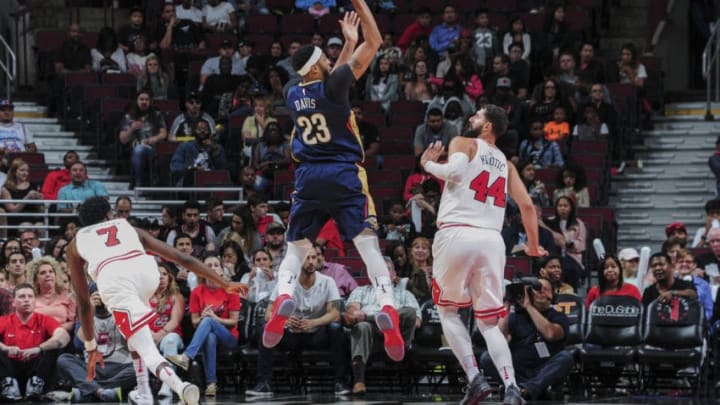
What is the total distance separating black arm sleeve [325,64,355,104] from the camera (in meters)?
11.8

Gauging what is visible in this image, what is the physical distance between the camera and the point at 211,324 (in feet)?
51.1

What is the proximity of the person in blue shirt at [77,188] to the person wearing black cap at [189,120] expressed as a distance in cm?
168

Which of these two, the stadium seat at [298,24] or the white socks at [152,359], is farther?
the stadium seat at [298,24]

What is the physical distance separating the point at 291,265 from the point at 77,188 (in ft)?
24.9

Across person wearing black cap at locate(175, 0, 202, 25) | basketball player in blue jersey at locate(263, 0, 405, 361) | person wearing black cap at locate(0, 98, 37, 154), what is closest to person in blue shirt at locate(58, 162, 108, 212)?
person wearing black cap at locate(0, 98, 37, 154)

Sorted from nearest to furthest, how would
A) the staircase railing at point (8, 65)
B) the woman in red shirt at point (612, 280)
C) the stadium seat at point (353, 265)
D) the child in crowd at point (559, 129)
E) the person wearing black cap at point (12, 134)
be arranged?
the woman in red shirt at point (612, 280) < the stadium seat at point (353, 265) < the child in crowd at point (559, 129) < the person wearing black cap at point (12, 134) < the staircase railing at point (8, 65)

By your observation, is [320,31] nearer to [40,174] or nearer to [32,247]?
[40,174]

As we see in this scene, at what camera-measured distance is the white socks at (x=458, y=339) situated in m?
12.0

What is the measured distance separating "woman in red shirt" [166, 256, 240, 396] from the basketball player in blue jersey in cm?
322

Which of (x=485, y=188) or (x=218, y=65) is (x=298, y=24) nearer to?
(x=218, y=65)

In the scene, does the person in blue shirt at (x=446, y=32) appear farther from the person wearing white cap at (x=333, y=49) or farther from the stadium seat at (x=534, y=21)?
the person wearing white cap at (x=333, y=49)

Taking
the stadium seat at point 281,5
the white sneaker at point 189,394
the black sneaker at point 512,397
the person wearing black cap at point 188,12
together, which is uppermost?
the stadium seat at point 281,5

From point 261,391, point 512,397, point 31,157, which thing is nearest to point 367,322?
point 261,391

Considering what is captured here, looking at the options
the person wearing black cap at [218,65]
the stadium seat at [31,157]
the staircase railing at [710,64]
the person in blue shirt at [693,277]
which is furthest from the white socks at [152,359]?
the staircase railing at [710,64]
